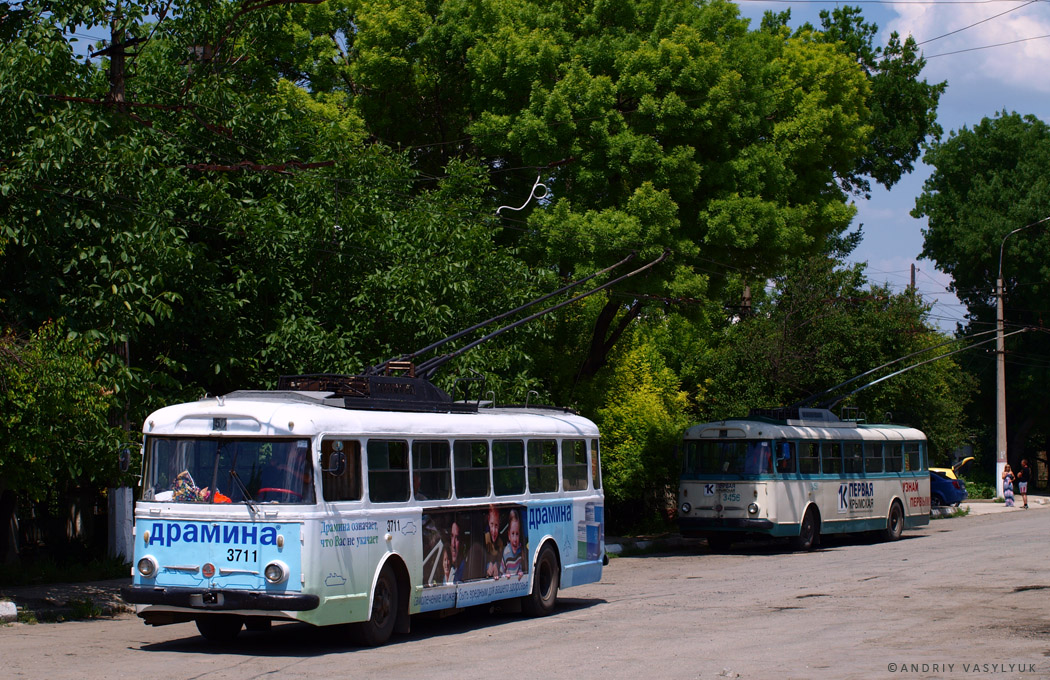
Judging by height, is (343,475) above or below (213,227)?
below

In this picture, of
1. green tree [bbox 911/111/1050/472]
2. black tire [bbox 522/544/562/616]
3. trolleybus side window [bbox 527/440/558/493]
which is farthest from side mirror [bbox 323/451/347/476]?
green tree [bbox 911/111/1050/472]

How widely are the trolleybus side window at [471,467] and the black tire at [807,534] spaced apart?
14401 mm

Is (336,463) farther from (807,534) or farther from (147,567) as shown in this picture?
(807,534)

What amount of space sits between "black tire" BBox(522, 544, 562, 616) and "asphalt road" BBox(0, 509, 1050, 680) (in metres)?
0.29

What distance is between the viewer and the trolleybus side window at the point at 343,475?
40.1ft

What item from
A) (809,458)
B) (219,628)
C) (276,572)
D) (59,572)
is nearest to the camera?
(276,572)

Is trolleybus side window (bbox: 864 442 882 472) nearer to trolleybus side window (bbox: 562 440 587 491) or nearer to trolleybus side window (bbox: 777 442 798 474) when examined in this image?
trolleybus side window (bbox: 777 442 798 474)

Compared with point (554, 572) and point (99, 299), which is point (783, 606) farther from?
point (99, 299)

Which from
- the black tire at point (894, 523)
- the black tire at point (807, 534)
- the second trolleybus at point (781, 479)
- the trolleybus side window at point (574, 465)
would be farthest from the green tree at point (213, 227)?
the black tire at point (894, 523)

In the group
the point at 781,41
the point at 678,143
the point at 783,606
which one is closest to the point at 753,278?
the point at 678,143

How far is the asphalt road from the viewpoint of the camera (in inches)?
427

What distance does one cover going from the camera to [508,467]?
15539 mm

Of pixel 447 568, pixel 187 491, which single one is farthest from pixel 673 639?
pixel 187 491

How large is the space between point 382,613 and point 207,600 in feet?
6.57
